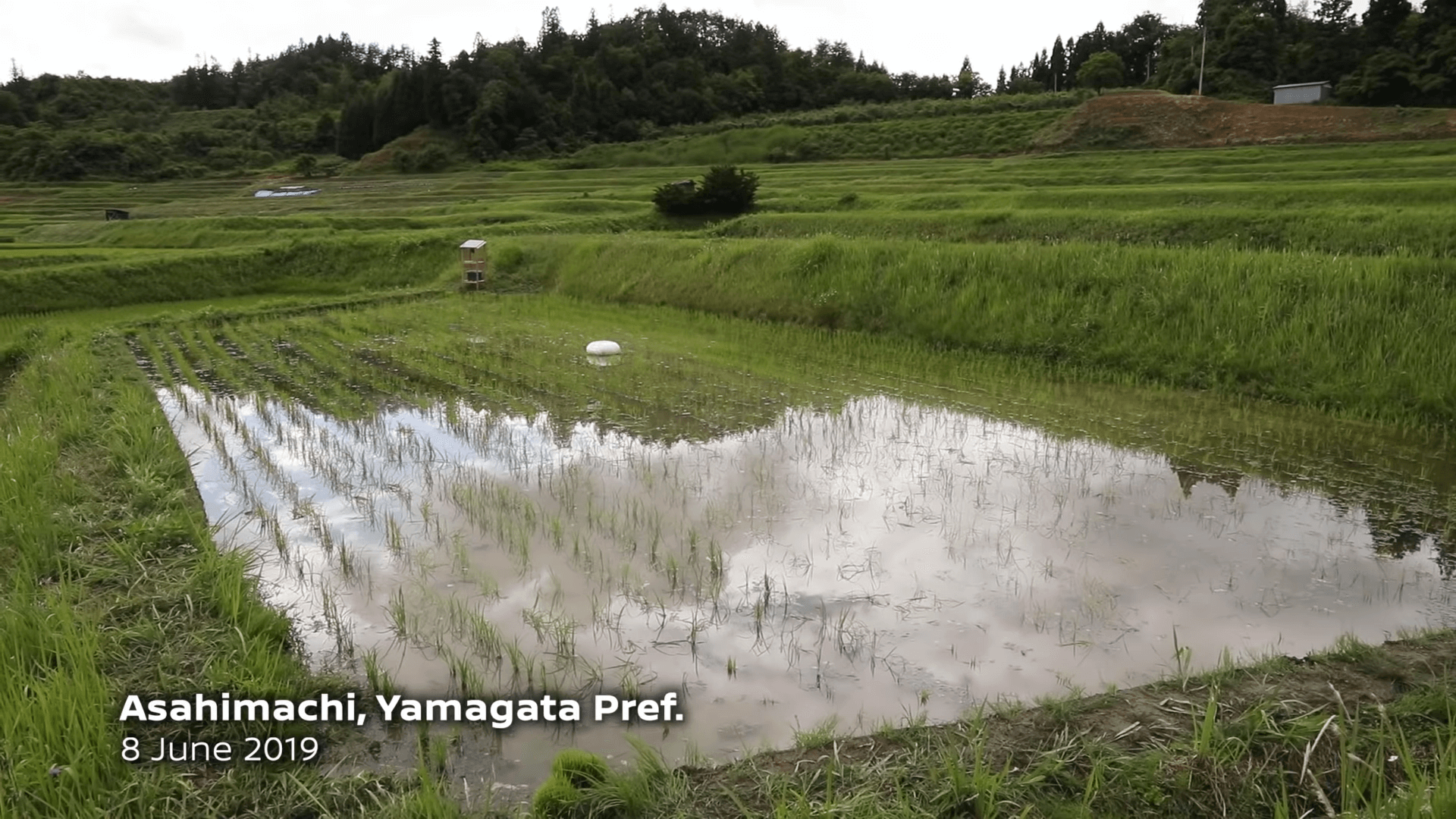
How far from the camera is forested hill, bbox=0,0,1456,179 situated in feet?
122

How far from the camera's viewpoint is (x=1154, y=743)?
2473mm

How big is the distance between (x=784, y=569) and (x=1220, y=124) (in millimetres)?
29205

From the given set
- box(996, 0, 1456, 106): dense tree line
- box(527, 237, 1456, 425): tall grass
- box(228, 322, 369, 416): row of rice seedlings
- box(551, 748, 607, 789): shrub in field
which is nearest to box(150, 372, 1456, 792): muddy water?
box(551, 748, 607, 789): shrub in field

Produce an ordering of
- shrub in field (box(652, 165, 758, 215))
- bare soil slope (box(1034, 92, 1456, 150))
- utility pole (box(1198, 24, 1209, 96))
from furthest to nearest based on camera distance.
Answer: utility pole (box(1198, 24, 1209, 96)) < bare soil slope (box(1034, 92, 1456, 150)) < shrub in field (box(652, 165, 758, 215))

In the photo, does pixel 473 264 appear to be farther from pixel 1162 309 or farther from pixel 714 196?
pixel 1162 309

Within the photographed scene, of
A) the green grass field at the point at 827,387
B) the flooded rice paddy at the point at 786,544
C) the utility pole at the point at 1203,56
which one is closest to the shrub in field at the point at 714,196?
the green grass field at the point at 827,387

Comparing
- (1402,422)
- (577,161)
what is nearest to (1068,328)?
(1402,422)

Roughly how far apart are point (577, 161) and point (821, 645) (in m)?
40.8

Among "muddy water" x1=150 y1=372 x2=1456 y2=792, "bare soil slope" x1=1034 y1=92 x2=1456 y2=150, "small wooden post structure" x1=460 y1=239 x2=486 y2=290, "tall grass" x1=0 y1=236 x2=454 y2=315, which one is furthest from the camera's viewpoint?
"bare soil slope" x1=1034 y1=92 x2=1456 y2=150

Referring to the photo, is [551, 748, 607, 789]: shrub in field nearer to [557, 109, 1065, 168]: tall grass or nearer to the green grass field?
the green grass field

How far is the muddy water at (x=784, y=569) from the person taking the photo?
2.98 metres

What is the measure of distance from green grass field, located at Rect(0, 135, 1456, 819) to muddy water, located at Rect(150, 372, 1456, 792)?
0.78ft

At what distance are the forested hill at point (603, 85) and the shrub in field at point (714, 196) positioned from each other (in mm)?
26418

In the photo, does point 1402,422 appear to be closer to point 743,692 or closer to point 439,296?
point 743,692
